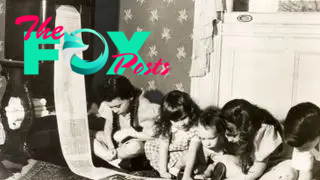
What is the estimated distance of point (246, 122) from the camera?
122 cm

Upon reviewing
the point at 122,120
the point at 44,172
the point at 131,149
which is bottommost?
the point at 44,172

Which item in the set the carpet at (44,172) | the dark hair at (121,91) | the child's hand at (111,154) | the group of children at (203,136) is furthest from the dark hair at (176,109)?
the carpet at (44,172)

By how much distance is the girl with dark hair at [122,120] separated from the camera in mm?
1348

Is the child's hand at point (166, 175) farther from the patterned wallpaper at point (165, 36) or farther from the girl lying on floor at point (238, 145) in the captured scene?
the patterned wallpaper at point (165, 36)

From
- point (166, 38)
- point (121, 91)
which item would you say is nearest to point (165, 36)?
point (166, 38)

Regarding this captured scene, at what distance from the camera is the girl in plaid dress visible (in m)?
1.29

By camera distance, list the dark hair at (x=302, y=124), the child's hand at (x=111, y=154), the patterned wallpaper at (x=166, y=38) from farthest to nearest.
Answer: the child's hand at (x=111, y=154)
the patterned wallpaper at (x=166, y=38)
the dark hair at (x=302, y=124)

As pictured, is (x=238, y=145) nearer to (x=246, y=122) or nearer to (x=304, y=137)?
(x=246, y=122)

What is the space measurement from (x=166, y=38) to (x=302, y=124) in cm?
54

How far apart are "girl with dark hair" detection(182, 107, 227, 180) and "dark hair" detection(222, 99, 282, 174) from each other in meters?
0.04

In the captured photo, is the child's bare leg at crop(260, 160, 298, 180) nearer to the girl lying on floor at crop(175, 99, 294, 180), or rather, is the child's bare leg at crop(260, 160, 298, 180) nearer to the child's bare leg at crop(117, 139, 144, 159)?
the girl lying on floor at crop(175, 99, 294, 180)

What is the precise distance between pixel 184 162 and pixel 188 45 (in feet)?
1.37

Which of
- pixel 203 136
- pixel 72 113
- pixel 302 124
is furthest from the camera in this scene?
pixel 72 113

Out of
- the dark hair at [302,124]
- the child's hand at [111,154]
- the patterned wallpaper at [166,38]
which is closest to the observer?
the dark hair at [302,124]
